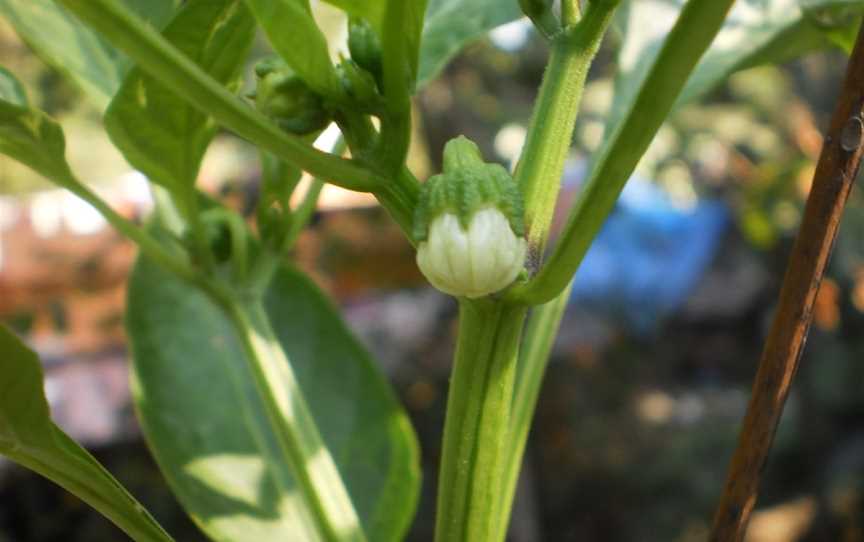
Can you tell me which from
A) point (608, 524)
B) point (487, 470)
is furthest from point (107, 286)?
point (487, 470)

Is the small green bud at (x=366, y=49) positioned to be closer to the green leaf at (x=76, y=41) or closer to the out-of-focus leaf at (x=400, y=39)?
the out-of-focus leaf at (x=400, y=39)

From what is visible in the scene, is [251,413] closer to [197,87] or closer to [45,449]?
[45,449]

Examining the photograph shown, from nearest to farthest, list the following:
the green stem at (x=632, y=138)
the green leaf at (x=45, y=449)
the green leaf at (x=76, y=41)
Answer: the green stem at (x=632, y=138), the green leaf at (x=45, y=449), the green leaf at (x=76, y=41)

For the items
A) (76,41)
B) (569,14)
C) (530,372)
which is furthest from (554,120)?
(76,41)

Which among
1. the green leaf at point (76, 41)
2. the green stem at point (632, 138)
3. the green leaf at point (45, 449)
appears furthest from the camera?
the green leaf at point (76, 41)

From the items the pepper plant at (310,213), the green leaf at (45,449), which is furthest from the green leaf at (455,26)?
the green leaf at (45,449)

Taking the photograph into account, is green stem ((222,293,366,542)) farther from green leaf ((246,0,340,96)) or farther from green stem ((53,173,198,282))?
green leaf ((246,0,340,96))
